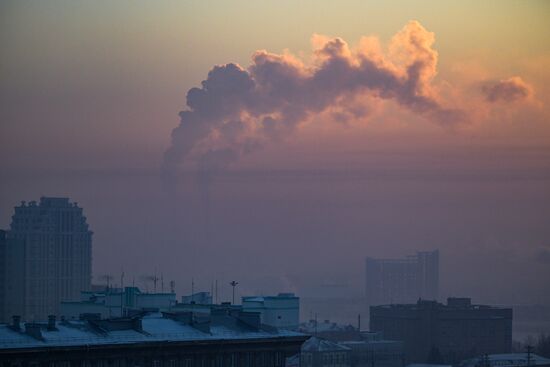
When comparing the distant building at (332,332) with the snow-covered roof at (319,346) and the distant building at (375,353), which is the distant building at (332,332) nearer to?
the distant building at (375,353)

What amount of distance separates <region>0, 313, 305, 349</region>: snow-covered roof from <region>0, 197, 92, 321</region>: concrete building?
2987 inches

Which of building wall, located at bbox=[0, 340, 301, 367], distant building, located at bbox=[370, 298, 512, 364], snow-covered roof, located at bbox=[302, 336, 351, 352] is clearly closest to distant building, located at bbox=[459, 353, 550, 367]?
snow-covered roof, located at bbox=[302, 336, 351, 352]

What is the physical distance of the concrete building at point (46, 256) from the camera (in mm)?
115688

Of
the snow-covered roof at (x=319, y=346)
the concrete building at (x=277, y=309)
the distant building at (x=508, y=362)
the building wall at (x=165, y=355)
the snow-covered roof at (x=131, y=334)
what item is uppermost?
the snow-covered roof at (x=131, y=334)

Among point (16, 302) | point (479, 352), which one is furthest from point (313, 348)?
point (16, 302)

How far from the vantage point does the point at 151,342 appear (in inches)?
1384

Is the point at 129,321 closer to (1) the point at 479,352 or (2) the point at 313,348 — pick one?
(2) the point at 313,348

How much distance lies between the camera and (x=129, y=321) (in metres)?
36.5

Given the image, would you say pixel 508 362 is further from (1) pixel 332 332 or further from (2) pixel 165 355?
(2) pixel 165 355

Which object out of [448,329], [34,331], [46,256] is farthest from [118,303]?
[46,256]

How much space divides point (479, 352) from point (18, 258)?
40.2 metres

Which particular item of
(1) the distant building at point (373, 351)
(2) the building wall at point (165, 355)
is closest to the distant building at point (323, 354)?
(1) the distant building at point (373, 351)

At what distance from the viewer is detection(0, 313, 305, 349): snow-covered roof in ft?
111

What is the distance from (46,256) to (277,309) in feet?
221
